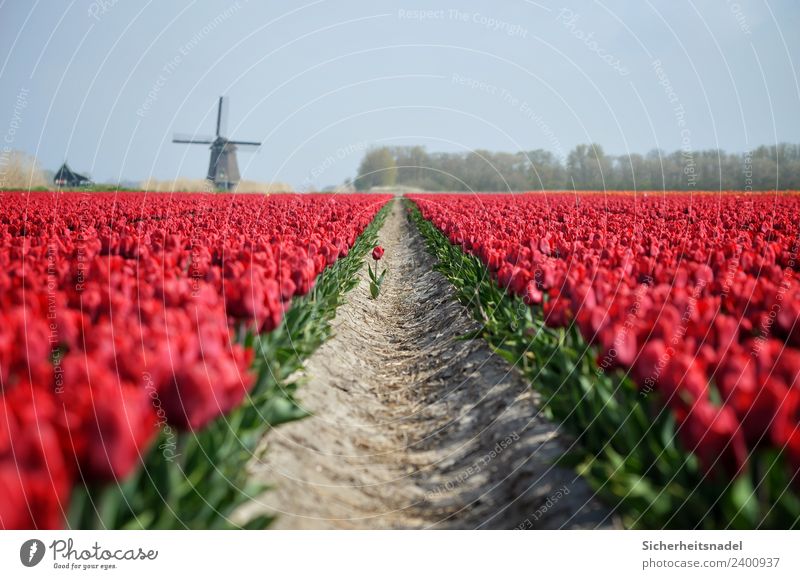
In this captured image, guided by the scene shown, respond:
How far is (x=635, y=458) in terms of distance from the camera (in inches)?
118

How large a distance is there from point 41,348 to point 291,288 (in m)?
2.34

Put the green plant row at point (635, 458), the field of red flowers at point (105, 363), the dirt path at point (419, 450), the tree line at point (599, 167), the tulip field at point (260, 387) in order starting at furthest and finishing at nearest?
the tree line at point (599, 167) < the dirt path at point (419, 450) < the green plant row at point (635, 458) < the tulip field at point (260, 387) < the field of red flowers at point (105, 363)

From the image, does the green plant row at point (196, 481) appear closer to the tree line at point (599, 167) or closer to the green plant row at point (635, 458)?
the green plant row at point (635, 458)

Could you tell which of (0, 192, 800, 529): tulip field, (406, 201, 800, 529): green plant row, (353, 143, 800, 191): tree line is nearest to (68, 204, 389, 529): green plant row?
(0, 192, 800, 529): tulip field

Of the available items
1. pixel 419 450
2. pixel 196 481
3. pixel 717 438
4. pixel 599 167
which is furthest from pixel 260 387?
pixel 599 167

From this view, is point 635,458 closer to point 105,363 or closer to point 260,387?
point 260,387

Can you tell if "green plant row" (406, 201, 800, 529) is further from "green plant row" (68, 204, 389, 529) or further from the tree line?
the tree line

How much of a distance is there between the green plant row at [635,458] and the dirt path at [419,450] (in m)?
0.24

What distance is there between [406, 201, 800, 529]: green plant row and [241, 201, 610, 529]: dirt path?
0.24 metres

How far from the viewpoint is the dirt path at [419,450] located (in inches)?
143

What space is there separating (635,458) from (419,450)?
2175 mm

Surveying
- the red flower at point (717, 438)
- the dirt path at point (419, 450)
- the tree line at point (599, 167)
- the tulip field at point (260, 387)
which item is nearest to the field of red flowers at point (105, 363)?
the tulip field at point (260, 387)

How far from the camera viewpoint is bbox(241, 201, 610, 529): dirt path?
3635mm
